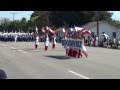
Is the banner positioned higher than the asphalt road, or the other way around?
the banner

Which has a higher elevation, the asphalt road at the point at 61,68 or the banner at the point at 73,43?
the banner at the point at 73,43

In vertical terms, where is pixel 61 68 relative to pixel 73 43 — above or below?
below

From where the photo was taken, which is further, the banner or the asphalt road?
the banner

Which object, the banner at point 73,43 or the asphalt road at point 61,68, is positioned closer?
the asphalt road at point 61,68

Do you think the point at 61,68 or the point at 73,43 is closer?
the point at 61,68
